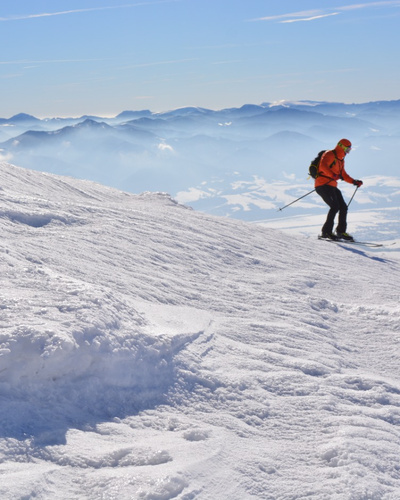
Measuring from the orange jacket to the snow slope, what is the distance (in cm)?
453

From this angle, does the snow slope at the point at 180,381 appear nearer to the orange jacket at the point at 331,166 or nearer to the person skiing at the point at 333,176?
the person skiing at the point at 333,176

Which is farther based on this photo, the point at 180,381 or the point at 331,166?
the point at 331,166

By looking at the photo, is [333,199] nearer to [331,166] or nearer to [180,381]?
[331,166]

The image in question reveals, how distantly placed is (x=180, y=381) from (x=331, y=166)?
8.27m

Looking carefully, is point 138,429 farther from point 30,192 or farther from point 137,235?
point 30,192

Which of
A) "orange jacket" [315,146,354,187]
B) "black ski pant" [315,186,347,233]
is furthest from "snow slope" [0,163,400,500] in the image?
"orange jacket" [315,146,354,187]

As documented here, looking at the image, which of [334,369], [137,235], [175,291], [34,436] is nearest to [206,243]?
[137,235]

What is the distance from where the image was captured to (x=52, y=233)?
710cm

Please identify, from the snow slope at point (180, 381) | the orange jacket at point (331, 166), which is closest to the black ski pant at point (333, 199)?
the orange jacket at point (331, 166)

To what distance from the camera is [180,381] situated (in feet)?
13.3

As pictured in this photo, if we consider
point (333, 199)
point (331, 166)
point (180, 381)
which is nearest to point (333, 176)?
point (331, 166)

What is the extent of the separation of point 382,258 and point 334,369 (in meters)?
6.90

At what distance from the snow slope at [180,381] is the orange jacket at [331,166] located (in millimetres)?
4527

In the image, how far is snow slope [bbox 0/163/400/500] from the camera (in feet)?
9.78
